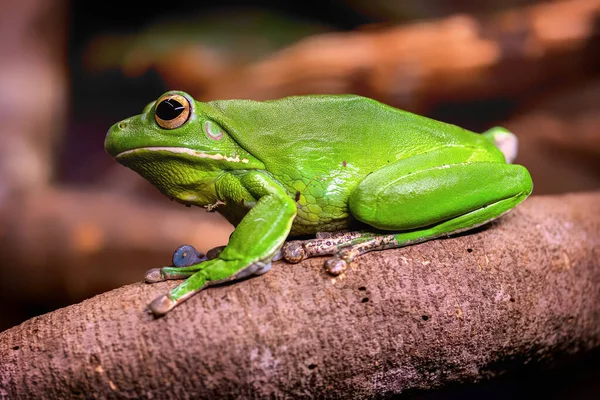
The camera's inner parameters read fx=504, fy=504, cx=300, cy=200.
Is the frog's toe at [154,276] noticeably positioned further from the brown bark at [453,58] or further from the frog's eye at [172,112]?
the brown bark at [453,58]

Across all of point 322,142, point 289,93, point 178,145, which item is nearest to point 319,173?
point 322,142

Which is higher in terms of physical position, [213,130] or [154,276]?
[213,130]

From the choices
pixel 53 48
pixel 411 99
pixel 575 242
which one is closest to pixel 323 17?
pixel 411 99

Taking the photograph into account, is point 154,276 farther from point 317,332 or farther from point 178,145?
A: point 317,332

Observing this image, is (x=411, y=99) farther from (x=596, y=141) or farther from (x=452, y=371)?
(x=452, y=371)

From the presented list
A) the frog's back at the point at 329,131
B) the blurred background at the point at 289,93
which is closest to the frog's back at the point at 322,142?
the frog's back at the point at 329,131

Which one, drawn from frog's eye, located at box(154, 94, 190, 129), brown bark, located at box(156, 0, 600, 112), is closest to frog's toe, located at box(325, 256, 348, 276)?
frog's eye, located at box(154, 94, 190, 129)
